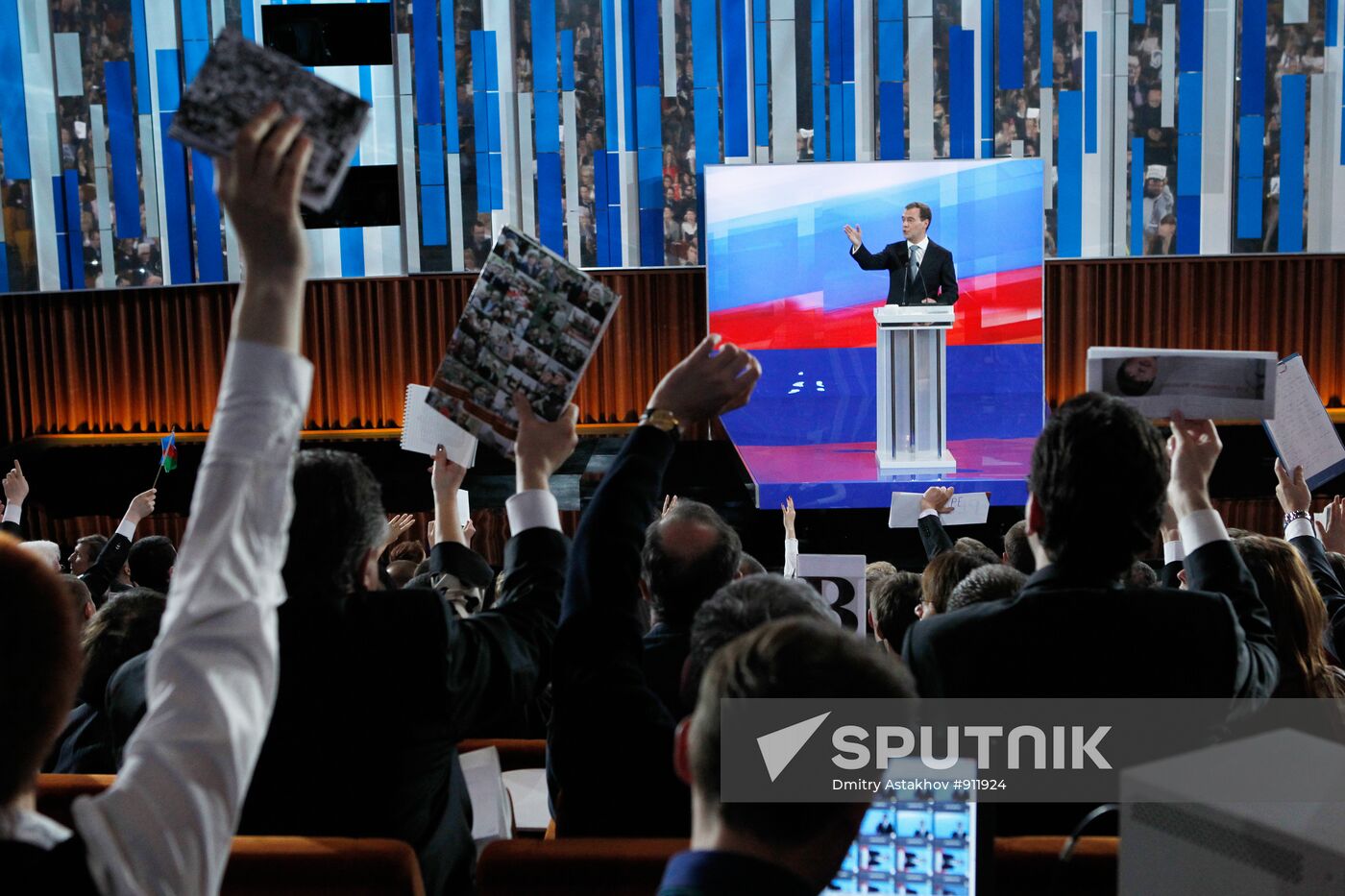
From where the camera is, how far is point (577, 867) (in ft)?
5.00

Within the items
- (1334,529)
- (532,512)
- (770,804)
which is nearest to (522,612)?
(532,512)

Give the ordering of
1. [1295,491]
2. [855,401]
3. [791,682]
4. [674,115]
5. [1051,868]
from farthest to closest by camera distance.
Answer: [674,115]
[855,401]
[1295,491]
[1051,868]
[791,682]

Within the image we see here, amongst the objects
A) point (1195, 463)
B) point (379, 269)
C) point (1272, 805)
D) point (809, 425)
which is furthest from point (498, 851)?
point (379, 269)

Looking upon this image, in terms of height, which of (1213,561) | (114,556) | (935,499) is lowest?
(114,556)

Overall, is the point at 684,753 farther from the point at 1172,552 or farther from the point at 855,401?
the point at 855,401

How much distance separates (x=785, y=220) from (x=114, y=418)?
550 centimetres

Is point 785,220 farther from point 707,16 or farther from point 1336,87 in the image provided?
point 1336,87

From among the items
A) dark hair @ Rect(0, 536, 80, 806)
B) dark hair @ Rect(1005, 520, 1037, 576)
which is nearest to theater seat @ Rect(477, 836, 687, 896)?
dark hair @ Rect(0, 536, 80, 806)

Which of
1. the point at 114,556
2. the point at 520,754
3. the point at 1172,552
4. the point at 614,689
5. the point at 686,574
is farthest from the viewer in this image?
the point at 114,556

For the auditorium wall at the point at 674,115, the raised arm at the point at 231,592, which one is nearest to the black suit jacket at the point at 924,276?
the auditorium wall at the point at 674,115

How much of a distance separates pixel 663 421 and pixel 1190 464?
0.92m

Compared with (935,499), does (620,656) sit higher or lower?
higher

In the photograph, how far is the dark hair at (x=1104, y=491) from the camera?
5.82ft

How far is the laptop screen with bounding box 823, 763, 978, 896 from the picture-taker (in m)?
1.51
